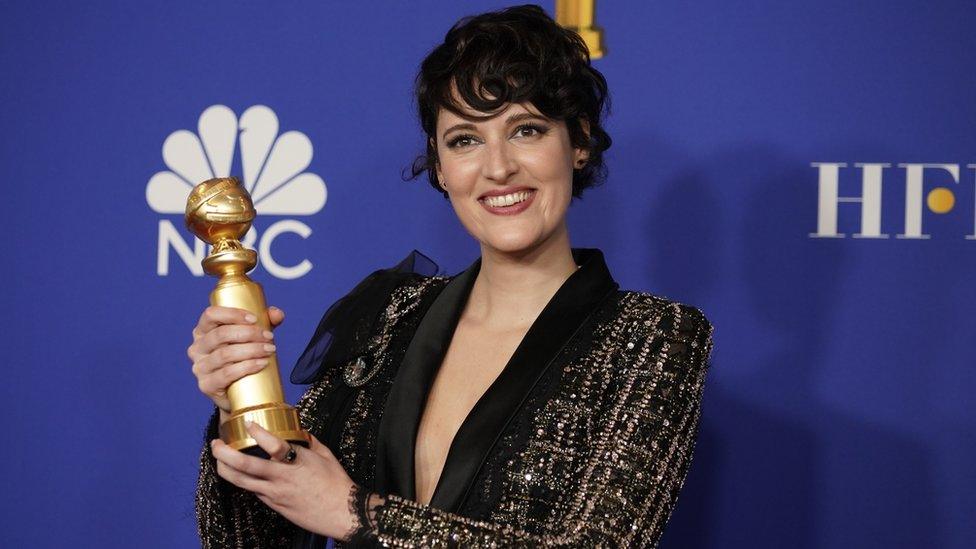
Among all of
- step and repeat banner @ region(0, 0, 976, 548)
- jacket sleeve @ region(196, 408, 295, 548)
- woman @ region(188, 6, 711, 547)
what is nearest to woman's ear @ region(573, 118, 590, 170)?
woman @ region(188, 6, 711, 547)

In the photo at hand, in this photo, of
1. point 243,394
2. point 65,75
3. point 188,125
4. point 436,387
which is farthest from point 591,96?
point 65,75

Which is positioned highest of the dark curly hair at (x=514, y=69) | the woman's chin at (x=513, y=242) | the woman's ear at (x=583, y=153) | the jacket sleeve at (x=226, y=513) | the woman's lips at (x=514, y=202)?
the dark curly hair at (x=514, y=69)

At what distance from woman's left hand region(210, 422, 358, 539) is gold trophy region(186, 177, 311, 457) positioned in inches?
0.7

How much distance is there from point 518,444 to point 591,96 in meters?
0.47

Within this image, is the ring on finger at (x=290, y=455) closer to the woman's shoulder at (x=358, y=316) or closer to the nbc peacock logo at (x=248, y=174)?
the woman's shoulder at (x=358, y=316)

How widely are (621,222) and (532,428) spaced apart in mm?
Result: 732

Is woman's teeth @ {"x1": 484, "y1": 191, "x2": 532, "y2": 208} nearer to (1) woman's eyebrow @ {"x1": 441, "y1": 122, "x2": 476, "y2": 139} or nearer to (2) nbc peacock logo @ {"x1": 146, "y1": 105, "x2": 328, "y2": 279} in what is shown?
(1) woman's eyebrow @ {"x1": 441, "y1": 122, "x2": 476, "y2": 139}

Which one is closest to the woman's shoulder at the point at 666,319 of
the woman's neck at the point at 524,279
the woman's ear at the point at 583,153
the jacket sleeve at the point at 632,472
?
the jacket sleeve at the point at 632,472

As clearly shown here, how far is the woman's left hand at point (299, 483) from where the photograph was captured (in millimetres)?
1124

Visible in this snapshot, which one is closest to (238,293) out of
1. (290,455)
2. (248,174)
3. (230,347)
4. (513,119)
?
(230,347)

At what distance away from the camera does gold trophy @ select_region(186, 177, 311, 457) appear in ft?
3.75

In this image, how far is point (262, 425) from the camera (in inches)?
44.6

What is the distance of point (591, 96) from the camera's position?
151 cm

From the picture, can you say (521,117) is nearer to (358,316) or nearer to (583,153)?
(583,153)
